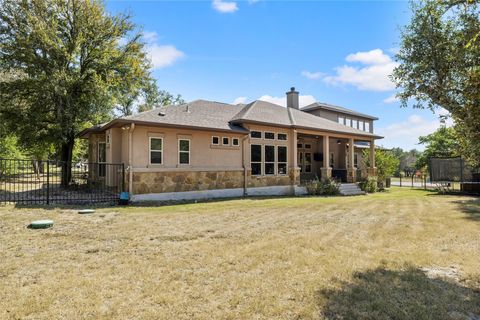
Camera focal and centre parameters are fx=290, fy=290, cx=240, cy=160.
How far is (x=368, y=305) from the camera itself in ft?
11.8

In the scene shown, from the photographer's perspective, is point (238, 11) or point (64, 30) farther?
point (64, 30)

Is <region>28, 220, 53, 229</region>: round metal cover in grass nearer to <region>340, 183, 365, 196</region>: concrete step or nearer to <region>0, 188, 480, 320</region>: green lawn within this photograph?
<region>0, 188, 480, 320</region>: green lawn

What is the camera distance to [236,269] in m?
4.75

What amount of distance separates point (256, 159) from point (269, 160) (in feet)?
3.15

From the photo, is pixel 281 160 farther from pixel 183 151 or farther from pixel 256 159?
pixel 183 151

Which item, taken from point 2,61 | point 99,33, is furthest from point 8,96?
point 99,33

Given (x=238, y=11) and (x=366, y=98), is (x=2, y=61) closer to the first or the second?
(x=238, y=11)

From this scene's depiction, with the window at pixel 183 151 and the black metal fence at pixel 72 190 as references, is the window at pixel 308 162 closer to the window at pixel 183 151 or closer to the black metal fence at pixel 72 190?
the window at pixel 183 151

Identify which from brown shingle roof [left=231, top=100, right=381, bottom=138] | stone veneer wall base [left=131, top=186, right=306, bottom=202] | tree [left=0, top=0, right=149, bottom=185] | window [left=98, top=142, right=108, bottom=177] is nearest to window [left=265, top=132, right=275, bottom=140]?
brown shingle roof [left=231, top=100, right=381, bottom=138]

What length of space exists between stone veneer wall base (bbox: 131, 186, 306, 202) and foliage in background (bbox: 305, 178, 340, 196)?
0.44 metres

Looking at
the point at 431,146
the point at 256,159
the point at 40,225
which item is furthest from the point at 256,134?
the point at 431,146

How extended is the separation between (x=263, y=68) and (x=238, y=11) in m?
6.24

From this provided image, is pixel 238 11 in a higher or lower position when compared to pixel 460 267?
higher

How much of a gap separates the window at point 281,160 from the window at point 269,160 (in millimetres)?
432
